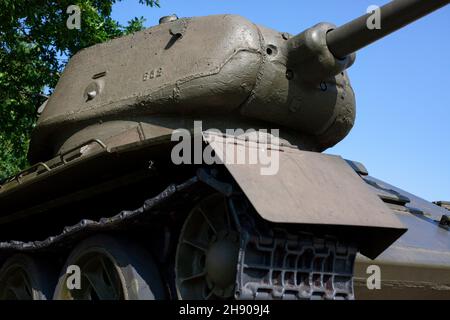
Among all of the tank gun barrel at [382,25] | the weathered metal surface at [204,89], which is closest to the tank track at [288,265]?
the weathered metal surface at [204,89]

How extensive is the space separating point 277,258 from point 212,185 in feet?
2.15

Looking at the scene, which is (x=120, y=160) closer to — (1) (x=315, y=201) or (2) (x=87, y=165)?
(2) (x=87, y=165)

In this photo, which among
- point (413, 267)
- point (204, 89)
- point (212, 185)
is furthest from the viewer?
point (204, 89)

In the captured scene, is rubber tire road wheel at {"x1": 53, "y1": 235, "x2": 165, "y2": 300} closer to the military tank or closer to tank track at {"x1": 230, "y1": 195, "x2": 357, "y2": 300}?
the military tank

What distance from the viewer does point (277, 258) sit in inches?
174

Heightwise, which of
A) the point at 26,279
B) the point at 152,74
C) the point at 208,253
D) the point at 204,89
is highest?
the point at 152,74

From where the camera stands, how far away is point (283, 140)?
611cm

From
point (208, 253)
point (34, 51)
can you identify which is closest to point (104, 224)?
point (208, 253)

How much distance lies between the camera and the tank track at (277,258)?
4207 millimetres

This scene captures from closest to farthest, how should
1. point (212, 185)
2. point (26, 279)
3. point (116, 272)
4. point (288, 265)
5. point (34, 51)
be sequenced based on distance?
1. point (212, 185)
2. point (288, 265)
3. point (116, 272)
4. point (26, 279)
5. point (34, 51)

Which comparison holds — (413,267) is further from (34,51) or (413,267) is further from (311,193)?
(34,51)

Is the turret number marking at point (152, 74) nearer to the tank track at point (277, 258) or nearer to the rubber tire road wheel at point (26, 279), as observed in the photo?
the tank track at point (277, 258)

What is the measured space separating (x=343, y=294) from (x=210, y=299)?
3.13 ft
